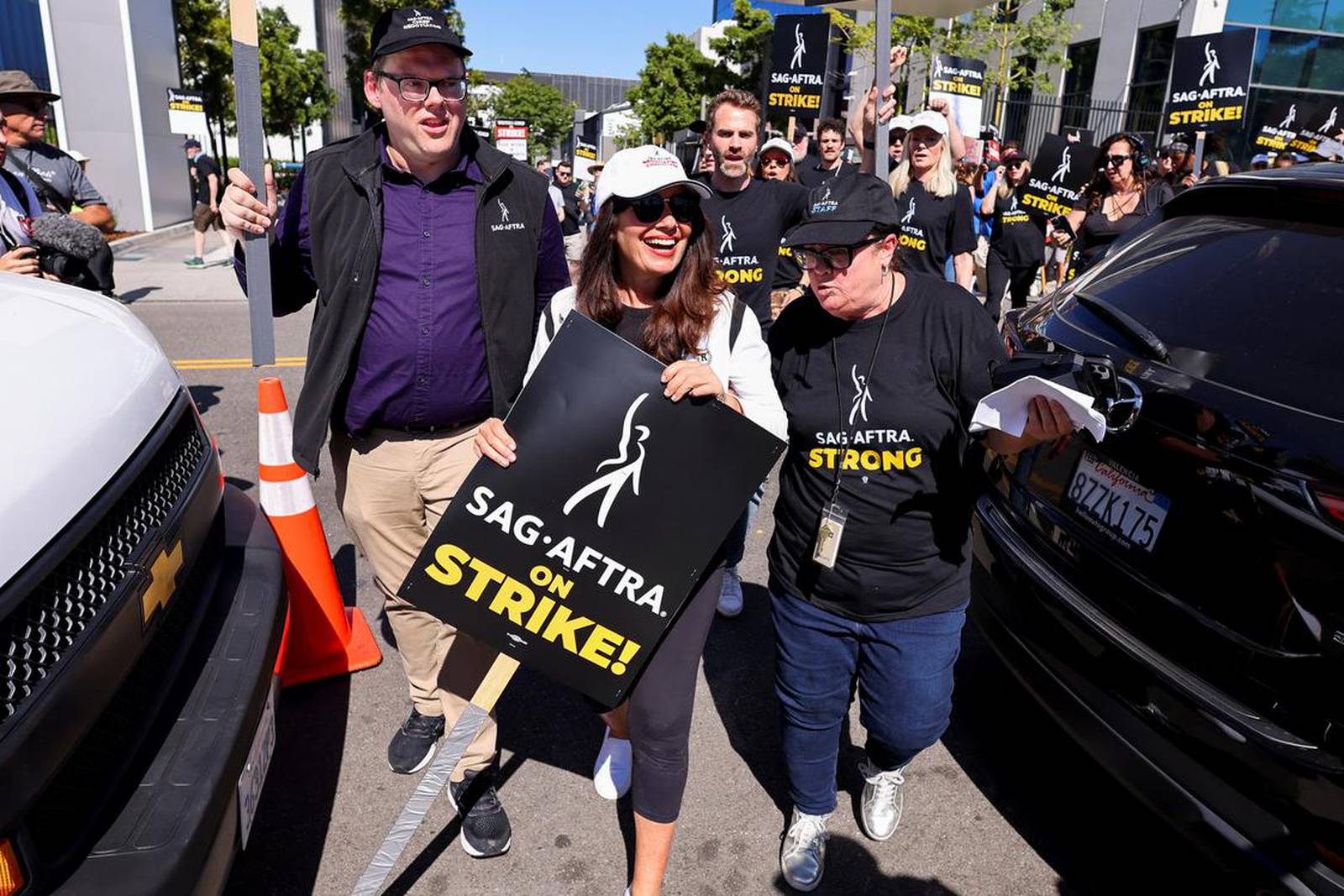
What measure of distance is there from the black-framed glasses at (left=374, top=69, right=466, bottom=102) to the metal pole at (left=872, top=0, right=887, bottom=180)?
1507 mm

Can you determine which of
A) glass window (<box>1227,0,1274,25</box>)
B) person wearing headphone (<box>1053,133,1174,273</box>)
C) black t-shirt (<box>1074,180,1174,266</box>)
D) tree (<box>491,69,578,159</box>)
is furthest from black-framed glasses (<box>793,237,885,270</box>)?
tree (<box>491,69,578,159</box>)

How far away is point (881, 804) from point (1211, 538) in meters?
1.23

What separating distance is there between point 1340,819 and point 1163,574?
56 cm

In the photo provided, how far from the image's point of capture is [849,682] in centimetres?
254

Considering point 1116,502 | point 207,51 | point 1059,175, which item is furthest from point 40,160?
point 207,51

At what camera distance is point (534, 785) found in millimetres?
2807

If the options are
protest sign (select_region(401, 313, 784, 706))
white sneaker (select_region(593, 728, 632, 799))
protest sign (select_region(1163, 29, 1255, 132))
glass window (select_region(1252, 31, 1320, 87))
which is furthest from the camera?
glass window (select_region(1252, 31, 1320, 87))

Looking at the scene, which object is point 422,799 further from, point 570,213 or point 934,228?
point 570,213

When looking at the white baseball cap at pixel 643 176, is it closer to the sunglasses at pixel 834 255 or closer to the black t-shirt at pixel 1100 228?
the sunglasses at pixel 834 255

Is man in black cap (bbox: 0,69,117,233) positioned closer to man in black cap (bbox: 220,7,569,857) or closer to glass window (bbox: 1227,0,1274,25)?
man in black cap (bbox: 220,7,569,857)

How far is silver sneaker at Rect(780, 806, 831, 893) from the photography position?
8.04 feet

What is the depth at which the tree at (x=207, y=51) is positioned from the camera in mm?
25625

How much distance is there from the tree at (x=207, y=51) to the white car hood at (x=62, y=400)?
26.0 m

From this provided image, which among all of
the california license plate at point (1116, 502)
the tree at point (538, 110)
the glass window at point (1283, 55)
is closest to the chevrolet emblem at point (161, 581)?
the california license plate at point (1116, 502)
